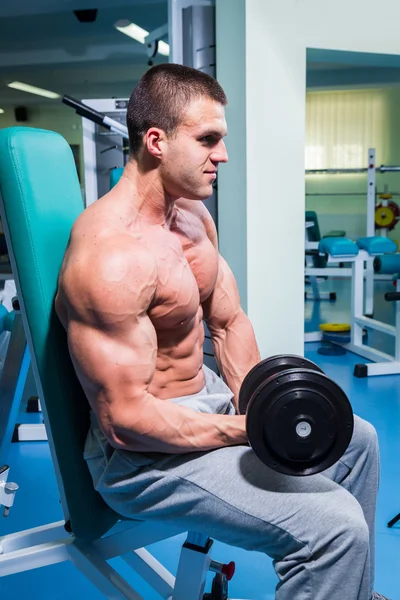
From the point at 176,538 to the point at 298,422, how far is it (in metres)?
1.08

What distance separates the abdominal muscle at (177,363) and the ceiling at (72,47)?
4978 mm

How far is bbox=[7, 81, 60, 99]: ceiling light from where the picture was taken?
908cm

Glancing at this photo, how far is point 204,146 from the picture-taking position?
1130mm

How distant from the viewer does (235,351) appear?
1.43m

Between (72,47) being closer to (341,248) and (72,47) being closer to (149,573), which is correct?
(341,248)

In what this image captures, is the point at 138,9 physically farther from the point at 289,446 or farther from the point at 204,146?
the point at 289,446

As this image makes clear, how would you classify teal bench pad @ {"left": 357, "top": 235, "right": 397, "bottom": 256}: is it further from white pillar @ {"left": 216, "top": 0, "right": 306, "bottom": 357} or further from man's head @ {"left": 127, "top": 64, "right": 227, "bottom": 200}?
man's head @ {"left": 127, "top": 64, "right": 227, "bottom": 200}

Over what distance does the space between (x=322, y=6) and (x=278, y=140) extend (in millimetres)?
697

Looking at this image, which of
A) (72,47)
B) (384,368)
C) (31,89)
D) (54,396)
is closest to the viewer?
(54,396)

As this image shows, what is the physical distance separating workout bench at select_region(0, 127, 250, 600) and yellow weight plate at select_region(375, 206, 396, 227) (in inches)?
271

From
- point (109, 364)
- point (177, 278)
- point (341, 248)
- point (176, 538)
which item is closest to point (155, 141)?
point (177, 278)

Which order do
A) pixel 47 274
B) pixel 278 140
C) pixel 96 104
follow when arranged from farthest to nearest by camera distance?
1. pixel 96 104
2. pixel 278 140
3. pixel 47 274

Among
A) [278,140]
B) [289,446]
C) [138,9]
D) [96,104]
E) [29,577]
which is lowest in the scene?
[29,577]

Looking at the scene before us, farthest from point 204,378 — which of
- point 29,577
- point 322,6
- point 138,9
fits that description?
point 138,9
